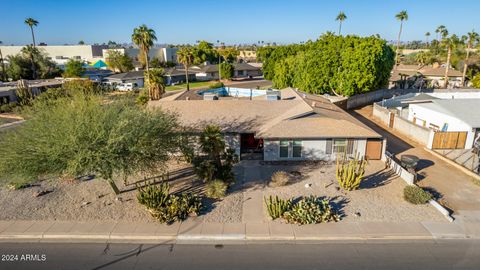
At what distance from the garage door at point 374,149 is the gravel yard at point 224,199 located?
151 centimetres

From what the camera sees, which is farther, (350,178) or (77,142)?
(350,178)

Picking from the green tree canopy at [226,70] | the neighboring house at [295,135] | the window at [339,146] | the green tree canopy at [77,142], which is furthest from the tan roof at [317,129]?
the green tree canopy at [226,70]

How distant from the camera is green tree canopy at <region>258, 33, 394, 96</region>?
38.3 metres

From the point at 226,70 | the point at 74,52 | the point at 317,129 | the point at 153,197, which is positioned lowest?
the point at 153,197

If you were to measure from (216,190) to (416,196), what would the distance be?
11617 millimetres

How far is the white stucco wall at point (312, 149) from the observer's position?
874 inches

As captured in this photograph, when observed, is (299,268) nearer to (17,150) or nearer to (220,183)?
(220,183)

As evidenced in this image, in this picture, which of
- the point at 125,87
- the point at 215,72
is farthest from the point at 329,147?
the point at 215,72

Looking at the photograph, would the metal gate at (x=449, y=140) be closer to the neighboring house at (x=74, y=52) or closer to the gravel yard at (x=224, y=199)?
the gravel yard at (x=224, y=199)

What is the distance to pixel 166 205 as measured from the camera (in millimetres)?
15477

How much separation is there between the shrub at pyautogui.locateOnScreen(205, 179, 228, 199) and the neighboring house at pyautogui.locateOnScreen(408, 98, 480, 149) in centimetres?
2141

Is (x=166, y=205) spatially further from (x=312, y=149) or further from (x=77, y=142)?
(x=312, y=149)

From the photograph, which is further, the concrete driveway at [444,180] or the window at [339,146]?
the window at [339,146]

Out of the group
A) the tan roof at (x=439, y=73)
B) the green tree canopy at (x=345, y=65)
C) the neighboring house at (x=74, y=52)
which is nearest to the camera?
the green tree canopy at (x=345, y=65)
